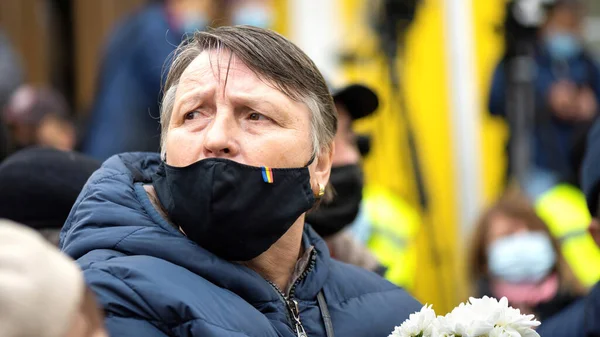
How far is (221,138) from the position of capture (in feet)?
8.02

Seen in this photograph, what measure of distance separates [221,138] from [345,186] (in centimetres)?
137

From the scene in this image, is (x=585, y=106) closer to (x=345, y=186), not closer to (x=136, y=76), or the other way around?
(x=136, y=76)

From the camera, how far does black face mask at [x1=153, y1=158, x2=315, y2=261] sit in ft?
7.74

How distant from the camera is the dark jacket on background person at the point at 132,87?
5.84 metres

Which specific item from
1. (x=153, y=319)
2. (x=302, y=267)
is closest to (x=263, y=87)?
(x=302, y=267)

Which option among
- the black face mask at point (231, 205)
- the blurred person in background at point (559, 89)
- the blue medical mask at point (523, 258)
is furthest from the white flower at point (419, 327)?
the blurred person in background at point (559, 89)

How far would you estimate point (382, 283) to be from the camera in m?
2.91

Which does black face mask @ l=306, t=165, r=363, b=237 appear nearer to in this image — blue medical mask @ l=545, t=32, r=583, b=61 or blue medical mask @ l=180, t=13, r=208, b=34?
blue medical mask @ l=180, t=13, r=208, b=34

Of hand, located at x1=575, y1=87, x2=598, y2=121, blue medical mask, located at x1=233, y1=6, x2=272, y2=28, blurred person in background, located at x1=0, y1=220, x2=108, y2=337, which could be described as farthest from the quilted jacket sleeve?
hand, located at x1=575, y1=87, x2=598, y2=121

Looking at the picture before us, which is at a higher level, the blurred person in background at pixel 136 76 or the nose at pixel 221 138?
the nose at pixel 221 138

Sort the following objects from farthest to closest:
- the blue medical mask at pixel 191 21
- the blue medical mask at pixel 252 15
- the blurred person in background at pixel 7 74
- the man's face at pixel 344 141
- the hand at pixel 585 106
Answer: the blurred person in background at pixel 7 74 < the hand at pixel 585 106 < the blue medical mask at pixel 252 15 < the blue medical mask at pixel 191 21 < the man's face at pixel 344 141

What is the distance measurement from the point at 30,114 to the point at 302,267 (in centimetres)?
431

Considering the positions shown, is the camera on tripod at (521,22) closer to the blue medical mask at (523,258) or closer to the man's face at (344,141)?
the blue medical mask at (523,258)

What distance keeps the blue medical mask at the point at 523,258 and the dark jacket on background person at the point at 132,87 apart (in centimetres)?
206
